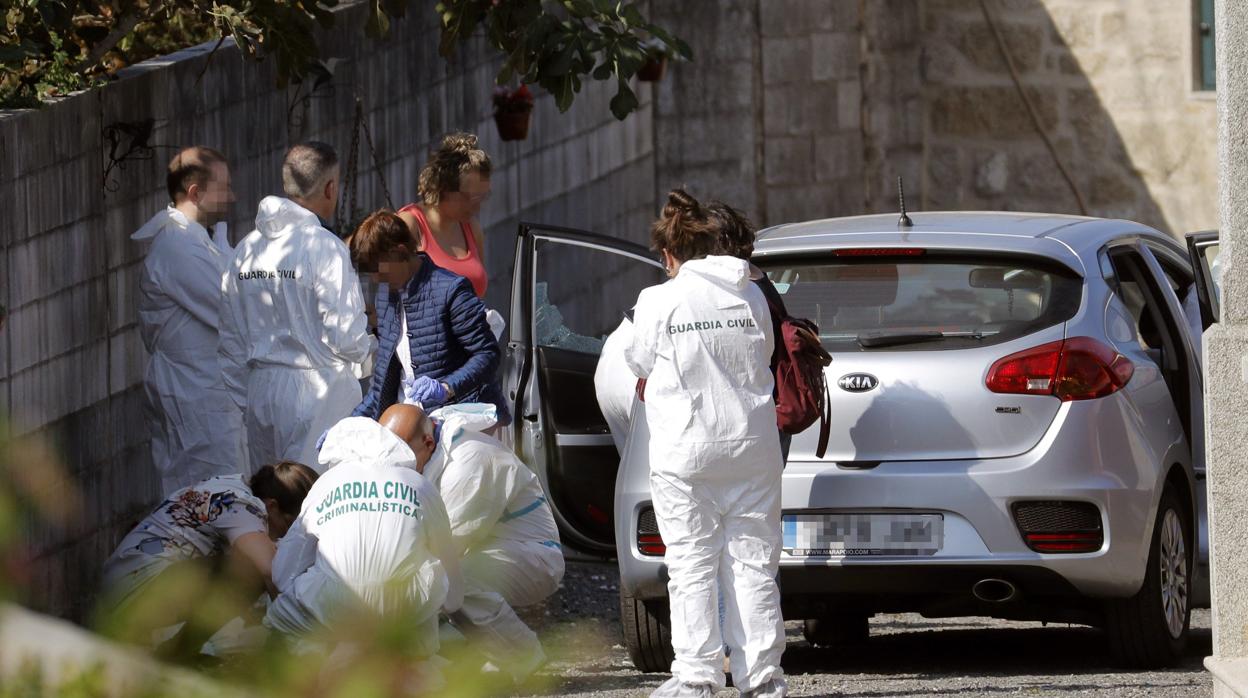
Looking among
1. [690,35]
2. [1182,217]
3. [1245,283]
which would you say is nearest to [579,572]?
[1245,283]

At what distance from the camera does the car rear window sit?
6355 millimetres

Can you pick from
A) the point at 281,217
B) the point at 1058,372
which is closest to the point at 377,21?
the point at 281,217

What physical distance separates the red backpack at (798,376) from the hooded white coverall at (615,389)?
1.33 m

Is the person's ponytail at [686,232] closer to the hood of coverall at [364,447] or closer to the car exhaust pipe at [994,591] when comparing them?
the hood of coverall at [364,447]

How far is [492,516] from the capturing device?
6.59 m

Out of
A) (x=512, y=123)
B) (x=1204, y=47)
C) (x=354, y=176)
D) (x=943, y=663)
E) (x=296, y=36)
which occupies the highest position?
(x=1204, y=47)

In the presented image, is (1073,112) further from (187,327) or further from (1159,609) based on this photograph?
(1159,609)

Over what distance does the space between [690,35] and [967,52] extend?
287 centimetres

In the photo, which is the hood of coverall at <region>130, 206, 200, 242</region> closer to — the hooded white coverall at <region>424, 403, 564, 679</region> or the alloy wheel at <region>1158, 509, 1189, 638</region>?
the hooded white coverall at <region>424, 403, 564, 679</region>

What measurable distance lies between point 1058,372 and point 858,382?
2.04 feet

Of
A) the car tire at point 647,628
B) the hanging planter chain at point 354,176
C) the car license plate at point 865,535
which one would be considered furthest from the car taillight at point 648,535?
the hanging planter chain at point 354,176

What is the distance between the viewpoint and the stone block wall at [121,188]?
23.9 ft

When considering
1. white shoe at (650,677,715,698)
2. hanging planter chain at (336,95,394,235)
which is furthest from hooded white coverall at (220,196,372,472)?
hanging planter chain at (336,95,394,235)

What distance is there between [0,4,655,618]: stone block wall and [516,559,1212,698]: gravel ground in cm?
185
